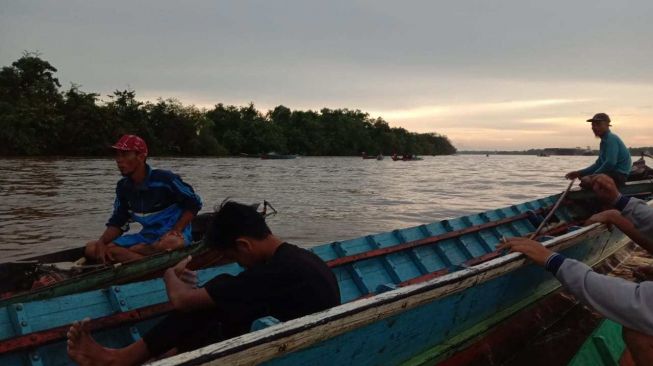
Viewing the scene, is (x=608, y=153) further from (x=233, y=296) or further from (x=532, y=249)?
(x=233, y=296)

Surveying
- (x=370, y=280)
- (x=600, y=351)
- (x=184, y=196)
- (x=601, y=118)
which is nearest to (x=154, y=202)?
(x=184, y=196)

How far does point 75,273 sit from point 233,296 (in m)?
3.21

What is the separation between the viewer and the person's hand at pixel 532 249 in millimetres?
3043

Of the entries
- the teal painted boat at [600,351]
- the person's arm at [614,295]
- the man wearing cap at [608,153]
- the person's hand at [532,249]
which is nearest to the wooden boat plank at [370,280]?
the person's hand at [532,249]

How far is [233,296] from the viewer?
7.68 ft

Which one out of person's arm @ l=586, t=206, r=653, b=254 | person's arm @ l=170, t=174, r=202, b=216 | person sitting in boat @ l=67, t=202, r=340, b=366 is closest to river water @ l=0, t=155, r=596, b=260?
person's arm @ l=170, t=174, r=202, b=216

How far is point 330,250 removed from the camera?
16.2ft

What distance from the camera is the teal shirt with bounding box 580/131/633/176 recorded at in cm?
764

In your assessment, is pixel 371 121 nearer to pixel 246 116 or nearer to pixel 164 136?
A: pixel 246 116

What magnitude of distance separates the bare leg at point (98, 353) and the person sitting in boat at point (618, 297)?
7.60 feet

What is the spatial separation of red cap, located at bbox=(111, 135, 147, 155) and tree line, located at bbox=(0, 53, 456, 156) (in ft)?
81.7

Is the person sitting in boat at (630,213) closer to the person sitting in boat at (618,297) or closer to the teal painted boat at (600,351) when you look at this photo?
the teal painted boat at (600,351)

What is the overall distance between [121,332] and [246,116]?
272 feet

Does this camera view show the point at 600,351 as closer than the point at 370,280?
Yes
